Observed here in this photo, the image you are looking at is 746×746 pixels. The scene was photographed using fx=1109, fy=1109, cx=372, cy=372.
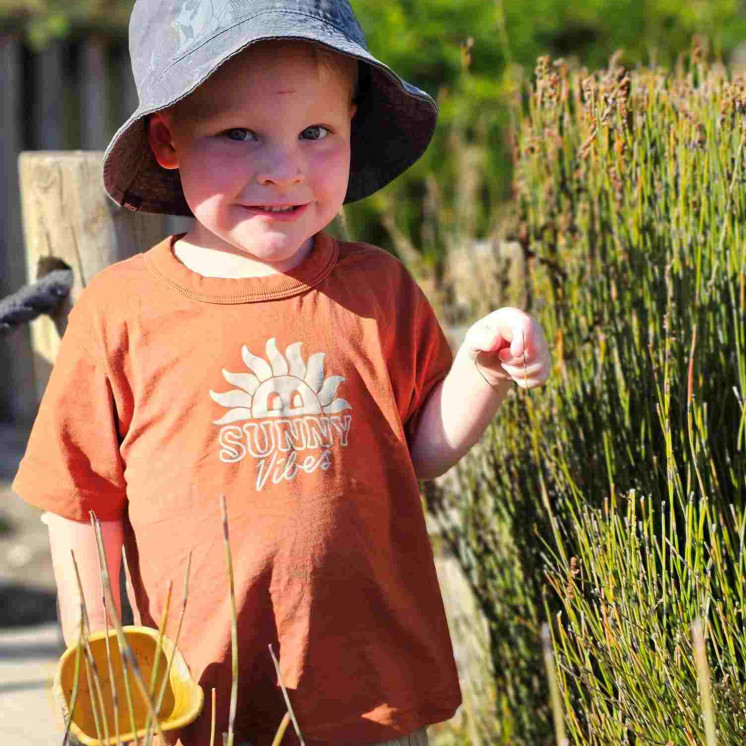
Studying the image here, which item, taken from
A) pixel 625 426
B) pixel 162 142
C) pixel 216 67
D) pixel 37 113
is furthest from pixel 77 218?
pixel 37 113

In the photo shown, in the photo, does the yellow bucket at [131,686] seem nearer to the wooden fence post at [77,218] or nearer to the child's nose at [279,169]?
the child's nose at [279,169]

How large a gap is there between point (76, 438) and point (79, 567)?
0.67ft

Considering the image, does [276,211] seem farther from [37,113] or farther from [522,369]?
[37,113]

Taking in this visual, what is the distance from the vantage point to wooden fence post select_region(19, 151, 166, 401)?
2.20 m

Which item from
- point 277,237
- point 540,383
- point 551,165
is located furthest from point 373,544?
point 551,165

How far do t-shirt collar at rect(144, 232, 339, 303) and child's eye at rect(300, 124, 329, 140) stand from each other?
7.3 inches

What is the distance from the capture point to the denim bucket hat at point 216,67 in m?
1.55

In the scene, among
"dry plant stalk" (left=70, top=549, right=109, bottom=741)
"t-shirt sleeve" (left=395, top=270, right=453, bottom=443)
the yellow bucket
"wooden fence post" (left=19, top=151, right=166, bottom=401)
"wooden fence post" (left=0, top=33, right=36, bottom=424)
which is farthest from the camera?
"wooden fence post" (left=0, top=33, right=36, bottom=424)

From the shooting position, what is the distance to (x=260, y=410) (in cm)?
161

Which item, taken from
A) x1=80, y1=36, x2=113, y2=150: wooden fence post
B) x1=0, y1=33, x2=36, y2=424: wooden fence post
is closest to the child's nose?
x1=0, y1=33, x2=36, y2=424: wooden fence post

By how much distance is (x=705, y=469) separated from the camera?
1831 mm

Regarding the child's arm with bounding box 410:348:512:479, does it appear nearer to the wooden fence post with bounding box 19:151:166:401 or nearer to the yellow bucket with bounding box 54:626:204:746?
the yellow bucket with bounding box 54:626:204:746

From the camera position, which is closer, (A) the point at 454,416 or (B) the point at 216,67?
(B) the point at 216,67

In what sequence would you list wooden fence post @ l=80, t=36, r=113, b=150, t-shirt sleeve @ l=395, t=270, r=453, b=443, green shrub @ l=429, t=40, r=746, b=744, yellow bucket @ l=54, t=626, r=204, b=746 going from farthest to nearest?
wooden fence post @ l=80, t=36, r=113, b=150 < t-shirt sleeve @ l=395, t=270, r=453, b=443 < green shrub @ l=429, t=40, r=746, b=744 < yellow bucket @ l=54, t=626, r=204, b=746
